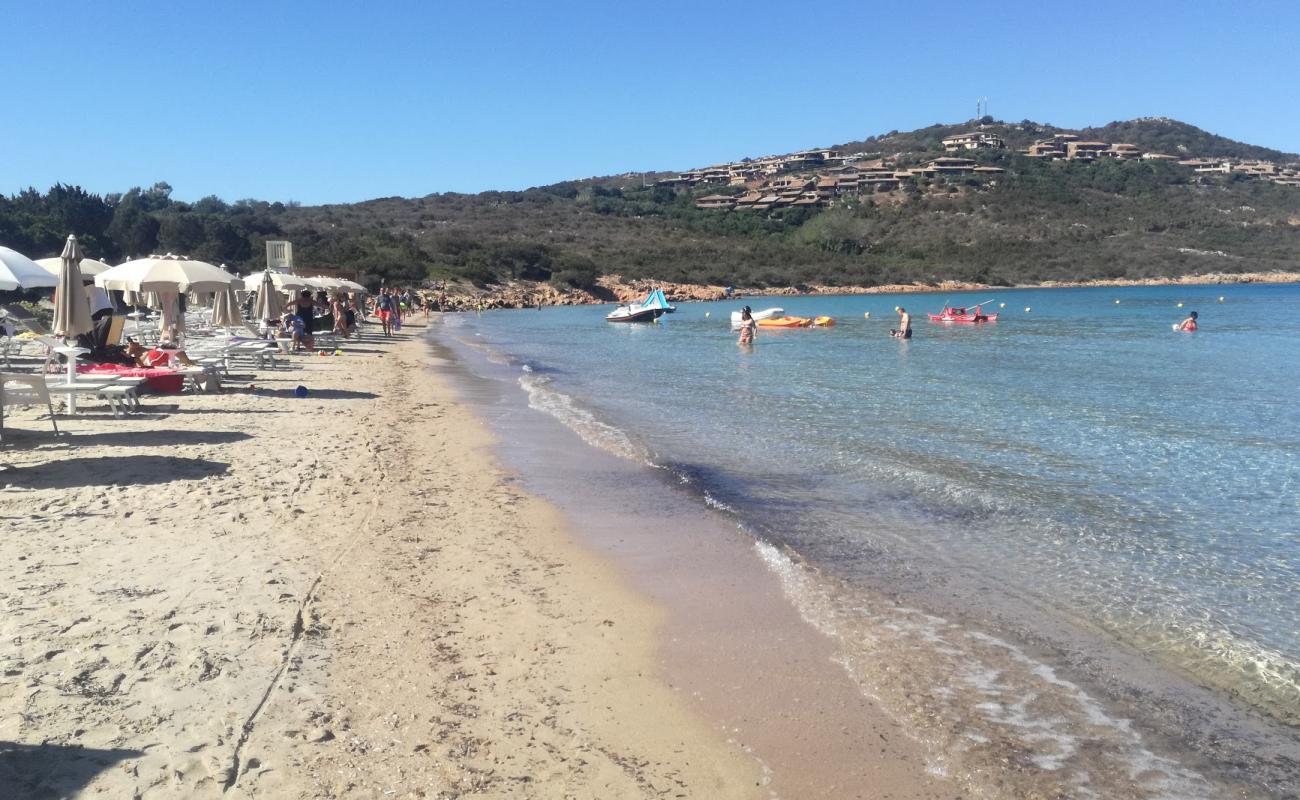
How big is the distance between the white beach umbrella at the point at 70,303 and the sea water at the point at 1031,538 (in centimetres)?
570

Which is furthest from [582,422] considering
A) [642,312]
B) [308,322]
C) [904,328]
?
[642,312]

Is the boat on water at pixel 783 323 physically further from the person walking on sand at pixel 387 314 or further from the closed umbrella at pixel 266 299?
the closed umbrella at pixel 266 299

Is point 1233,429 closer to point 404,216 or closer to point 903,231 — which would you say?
point 903,231

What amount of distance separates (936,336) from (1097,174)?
102 m

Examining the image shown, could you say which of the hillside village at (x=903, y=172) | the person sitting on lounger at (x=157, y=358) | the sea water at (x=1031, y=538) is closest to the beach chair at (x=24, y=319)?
the person sitting on lounger at (x=157, y=358)

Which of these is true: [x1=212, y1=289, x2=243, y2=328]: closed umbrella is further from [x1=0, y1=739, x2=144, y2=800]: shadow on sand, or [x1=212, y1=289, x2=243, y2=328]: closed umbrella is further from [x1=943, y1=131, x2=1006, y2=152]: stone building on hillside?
[x1=943, y1=131, x2=1006, y2=152]: stone building on hillside

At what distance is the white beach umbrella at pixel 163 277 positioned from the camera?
1326 cm

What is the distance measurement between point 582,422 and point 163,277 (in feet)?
20.7

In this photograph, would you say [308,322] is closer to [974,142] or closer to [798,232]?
[798,232]

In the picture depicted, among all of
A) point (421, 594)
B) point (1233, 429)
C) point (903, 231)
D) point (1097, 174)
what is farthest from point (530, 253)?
point (1097, 174)

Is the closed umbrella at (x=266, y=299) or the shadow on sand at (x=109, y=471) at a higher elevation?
the closed umbrella at (x=266, y=299)

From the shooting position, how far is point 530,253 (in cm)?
7512

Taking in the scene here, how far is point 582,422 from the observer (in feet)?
41.2

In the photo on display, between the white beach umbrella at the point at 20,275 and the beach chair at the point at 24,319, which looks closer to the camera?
the white beach umbrella at the point at 20,275
